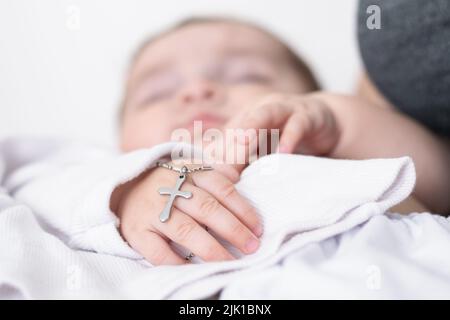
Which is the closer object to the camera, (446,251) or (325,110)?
(446,251)

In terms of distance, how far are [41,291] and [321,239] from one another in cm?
27

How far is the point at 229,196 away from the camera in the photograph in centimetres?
61

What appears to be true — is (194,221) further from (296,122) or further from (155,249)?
(296,122)

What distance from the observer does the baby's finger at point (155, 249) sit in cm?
59

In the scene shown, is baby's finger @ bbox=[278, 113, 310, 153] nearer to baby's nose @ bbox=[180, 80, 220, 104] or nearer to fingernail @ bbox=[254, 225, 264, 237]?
fingernail @ bbox=[254, 225, 264, 237]

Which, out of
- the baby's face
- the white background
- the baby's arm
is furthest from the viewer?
the white background

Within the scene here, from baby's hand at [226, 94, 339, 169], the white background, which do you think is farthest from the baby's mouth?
the white background

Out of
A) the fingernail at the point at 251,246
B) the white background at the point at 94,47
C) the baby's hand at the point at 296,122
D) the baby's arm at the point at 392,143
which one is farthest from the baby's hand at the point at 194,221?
the white background at the point at 94,47

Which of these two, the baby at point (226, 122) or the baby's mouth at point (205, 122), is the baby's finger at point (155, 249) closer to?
the baby at point (226, 122)

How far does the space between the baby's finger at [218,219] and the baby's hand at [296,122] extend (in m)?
0.12

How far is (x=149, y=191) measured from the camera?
25.9 inches

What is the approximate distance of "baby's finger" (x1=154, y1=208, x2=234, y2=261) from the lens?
0.57 meters

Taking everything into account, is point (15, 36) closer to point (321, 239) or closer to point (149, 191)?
point (149, 191)

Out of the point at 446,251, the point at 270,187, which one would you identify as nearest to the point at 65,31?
the point at 270,187
